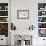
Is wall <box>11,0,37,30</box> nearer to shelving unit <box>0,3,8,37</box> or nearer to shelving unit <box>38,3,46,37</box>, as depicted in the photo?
shelving unit <box>38,3,46,37</box>

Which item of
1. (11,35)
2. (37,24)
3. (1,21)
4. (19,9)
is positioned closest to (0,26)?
(1,21)

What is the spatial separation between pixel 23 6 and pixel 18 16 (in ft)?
1.87

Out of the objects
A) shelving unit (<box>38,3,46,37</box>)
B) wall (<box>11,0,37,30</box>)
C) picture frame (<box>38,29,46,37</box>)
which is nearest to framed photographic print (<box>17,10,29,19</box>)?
wall (<box>11,0,37,30</box>)

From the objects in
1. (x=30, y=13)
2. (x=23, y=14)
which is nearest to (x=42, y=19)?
(x=30, y=13)

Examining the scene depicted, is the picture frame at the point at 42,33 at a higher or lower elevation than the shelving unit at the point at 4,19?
lower

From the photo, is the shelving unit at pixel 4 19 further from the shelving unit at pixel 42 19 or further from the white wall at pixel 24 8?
the shelving unit at pixel 42 19

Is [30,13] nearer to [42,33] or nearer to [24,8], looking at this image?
[24,8]

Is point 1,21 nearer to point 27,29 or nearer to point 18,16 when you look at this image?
point 18,16

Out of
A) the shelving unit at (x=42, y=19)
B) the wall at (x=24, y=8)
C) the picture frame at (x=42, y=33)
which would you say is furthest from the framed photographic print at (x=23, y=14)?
the picture frame at (x=42, y=33)

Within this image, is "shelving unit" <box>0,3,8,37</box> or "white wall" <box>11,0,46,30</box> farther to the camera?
"shelving unit" <box>0,3,8,37</box>

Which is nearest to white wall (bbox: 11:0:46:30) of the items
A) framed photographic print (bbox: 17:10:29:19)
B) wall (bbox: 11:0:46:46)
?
Answer: wall (bbox: 11:0:46:46)

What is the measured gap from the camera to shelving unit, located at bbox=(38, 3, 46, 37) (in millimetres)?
6156

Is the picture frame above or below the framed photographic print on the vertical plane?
below

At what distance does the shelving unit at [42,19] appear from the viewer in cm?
616
